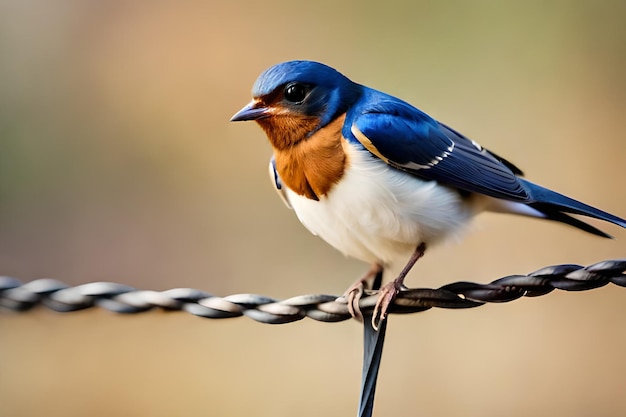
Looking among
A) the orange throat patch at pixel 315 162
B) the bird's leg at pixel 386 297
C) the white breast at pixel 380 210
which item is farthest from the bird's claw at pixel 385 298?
the orange throat patch at pixel 315 162

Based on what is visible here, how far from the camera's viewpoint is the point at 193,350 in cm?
368

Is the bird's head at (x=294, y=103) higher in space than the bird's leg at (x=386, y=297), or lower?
higher

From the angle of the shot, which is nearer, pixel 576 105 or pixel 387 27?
pixel 576 105

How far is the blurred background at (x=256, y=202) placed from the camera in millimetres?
3541

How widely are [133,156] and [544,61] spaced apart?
2247 mm

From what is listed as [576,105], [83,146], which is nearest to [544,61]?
[576,105]

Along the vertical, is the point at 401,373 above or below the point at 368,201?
below

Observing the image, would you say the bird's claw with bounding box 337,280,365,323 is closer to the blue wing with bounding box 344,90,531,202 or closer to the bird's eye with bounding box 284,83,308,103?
the blue wing with bounding box 344,90,531,202

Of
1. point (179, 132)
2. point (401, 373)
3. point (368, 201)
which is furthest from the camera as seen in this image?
point (179, 132)

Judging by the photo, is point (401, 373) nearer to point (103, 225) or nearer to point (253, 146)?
point (253, 146)

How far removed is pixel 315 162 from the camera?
6.82ft

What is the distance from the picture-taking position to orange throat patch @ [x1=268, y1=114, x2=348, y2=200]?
6.79 feet

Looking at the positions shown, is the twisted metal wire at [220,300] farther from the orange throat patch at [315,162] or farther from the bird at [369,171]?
the orange throat patch at [315,162]

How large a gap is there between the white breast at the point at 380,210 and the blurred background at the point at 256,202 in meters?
1.45
